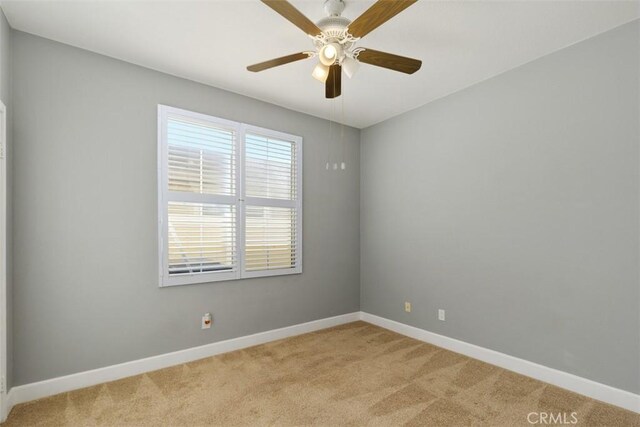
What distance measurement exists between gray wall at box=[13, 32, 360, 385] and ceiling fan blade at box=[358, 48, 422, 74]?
1.78m

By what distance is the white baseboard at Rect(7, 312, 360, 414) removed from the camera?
7.70ft

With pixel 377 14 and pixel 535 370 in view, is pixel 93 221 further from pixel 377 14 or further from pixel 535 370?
pixel 535 370

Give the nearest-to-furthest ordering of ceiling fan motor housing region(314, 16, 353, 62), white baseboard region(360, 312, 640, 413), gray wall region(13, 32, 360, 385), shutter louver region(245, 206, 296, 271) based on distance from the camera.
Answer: ceiling fan motor housing region(314, 16, 353, 62) < white baseboard region(360, 312, 640, 413) < gray wall region(13, 32, 360, 385) < shutter louver region(245, 206, 296, 271)

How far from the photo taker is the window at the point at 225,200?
2.98 meters

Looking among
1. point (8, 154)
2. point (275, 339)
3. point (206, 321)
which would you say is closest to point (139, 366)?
point (206, 321)

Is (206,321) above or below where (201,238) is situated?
below

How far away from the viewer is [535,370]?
2.69 meters

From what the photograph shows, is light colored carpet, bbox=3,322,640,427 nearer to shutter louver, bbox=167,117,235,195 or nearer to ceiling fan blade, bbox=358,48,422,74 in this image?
shutter louver, bbox=167,117,235,195

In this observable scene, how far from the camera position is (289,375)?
109 inches

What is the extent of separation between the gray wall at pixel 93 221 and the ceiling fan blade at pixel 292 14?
1.75 metres

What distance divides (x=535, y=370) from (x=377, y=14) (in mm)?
2956

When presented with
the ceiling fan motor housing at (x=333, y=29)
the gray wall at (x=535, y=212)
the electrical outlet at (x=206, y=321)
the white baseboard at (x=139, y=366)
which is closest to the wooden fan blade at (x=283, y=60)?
the ceiling fan motor housing at (x=333, y=29)

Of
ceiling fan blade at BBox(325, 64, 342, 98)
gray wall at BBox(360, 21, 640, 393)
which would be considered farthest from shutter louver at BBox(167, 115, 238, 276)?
gray wall at BBox(360, 21, 640, 393)

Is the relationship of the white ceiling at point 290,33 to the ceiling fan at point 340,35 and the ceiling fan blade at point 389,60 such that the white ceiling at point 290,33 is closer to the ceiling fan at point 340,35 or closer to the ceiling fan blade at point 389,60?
the ceiling fan at point 340,35
